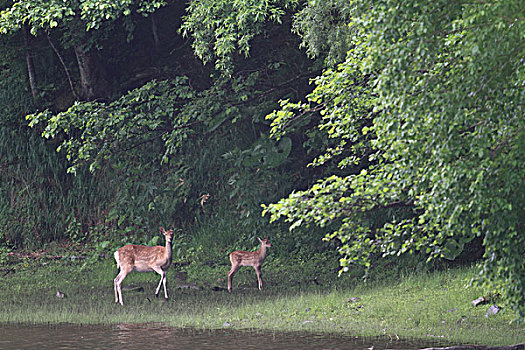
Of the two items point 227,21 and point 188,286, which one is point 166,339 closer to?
point 188,286

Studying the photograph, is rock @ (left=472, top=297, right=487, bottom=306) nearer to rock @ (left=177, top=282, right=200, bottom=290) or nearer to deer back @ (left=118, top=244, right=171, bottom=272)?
deer back @ (left=118, top=244, right=171, bottom=272)

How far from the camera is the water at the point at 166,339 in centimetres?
855

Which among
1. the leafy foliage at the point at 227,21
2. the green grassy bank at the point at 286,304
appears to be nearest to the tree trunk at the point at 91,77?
the green grassy bank at the point at 286,304

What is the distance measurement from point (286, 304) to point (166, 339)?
2.86m

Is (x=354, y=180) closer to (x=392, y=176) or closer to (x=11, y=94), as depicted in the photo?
(x=392, y=176)

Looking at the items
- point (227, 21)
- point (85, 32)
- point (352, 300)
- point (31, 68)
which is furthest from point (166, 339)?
point (31, 68)

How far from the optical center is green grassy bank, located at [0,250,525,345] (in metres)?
9.72

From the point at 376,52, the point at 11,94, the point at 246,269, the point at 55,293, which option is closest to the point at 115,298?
the point at 55,293

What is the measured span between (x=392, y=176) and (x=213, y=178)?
10.7m

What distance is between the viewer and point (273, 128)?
10.4 metres

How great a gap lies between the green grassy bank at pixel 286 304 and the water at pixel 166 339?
457mm

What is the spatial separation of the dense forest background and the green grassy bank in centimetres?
87

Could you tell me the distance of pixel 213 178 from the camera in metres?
18.1

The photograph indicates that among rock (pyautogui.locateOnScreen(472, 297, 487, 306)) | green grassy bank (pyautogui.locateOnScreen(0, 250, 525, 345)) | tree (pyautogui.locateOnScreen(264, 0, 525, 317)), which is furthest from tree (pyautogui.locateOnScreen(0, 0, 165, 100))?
tree (pyautogui.locateOnScreen(264, 0, 525, 317))
